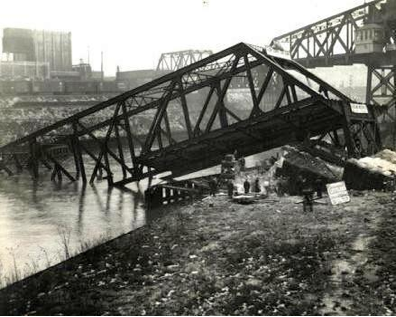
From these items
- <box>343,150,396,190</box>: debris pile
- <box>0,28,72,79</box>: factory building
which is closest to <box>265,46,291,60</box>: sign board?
<box>343,150,396,190</box>: debris pile

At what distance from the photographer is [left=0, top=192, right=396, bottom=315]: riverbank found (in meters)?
6.93

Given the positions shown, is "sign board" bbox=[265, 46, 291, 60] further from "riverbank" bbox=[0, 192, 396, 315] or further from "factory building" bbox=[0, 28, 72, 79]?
"factory building" bbox=[0, 28, 72, 79]

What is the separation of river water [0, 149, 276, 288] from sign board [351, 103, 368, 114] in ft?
27.6

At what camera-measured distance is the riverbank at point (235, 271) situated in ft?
22.7

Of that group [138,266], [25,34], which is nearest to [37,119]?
[25,34]

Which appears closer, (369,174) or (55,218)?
(369,174)

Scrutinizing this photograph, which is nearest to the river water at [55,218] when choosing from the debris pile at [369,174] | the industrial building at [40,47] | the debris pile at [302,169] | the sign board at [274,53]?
the debris pile at [302,169]

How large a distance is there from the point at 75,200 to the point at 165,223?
892cm

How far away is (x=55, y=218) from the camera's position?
648 inches

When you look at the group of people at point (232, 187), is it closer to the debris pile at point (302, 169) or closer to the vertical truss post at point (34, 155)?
the debris pile at point (302, 169)

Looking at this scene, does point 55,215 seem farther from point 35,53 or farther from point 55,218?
point 35,53

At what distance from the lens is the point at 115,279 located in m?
8.20

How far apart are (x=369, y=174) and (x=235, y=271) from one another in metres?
7.96

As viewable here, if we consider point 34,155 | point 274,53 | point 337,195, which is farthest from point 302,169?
point 34,155
